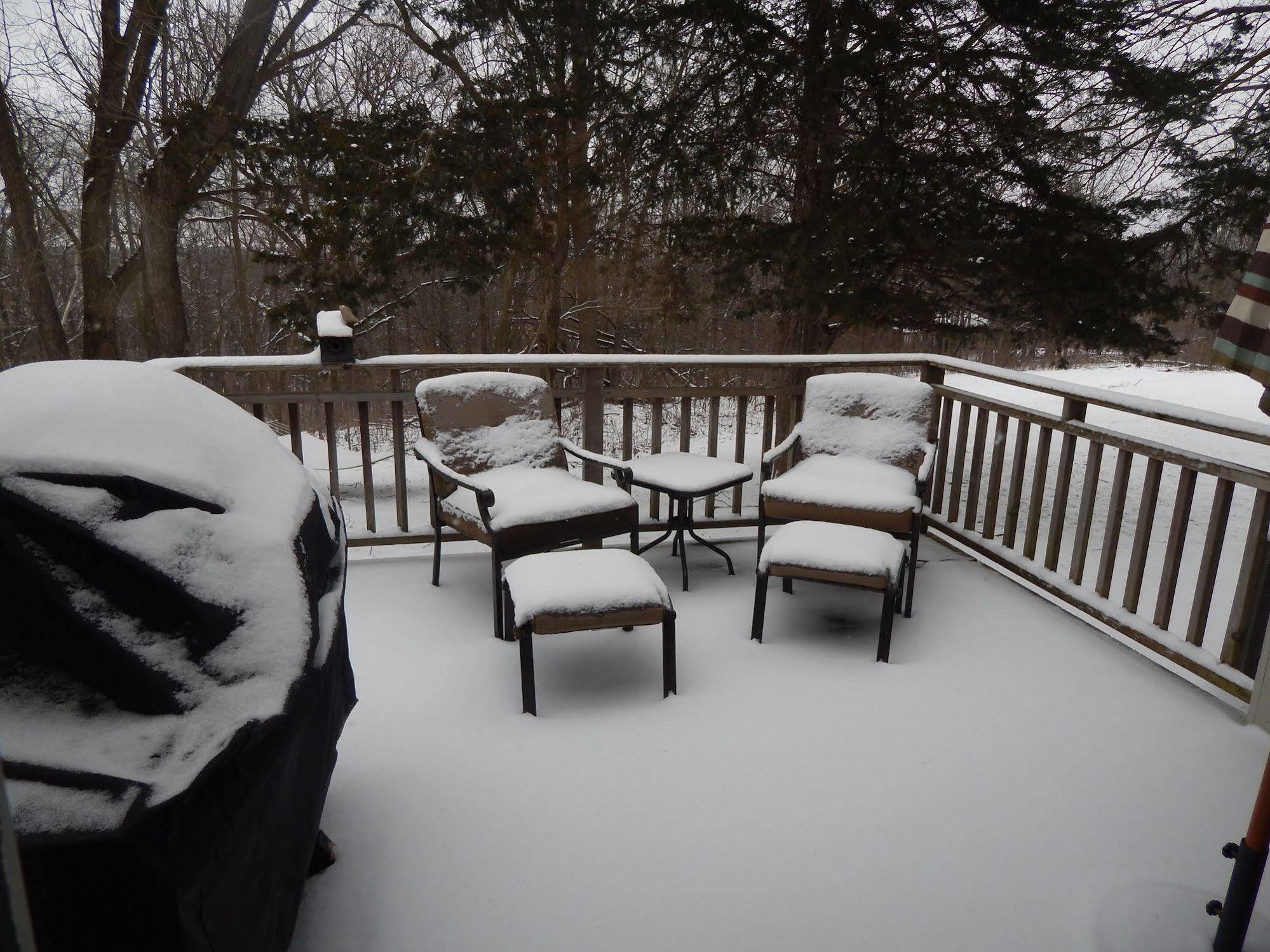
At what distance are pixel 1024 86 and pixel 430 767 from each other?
7178 mm

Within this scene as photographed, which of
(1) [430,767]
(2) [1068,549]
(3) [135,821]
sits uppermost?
(3) [135,821]

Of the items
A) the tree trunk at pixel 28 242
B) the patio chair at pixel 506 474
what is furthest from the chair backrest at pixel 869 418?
the tree trunk at pixel 28 242

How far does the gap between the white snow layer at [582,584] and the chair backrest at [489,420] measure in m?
0.89

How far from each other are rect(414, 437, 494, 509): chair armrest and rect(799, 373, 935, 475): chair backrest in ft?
5.41

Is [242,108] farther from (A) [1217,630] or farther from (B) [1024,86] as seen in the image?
(A) [1217,630]

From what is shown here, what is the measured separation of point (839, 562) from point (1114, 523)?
1126 mm

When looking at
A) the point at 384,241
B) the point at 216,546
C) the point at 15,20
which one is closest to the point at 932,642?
the point at 216,546

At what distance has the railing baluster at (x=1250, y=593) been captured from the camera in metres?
2.50

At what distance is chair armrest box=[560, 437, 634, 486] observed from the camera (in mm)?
3451

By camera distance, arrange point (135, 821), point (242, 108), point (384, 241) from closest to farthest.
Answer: point (135, 821)
point (384, 241)
point (242, 108)

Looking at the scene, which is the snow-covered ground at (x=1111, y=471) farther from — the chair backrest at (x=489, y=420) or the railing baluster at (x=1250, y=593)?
the chair backrest at (x=489, y=420)

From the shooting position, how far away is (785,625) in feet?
10.5

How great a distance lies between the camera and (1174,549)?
284cm

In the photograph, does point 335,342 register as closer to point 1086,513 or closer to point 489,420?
point 489,420
